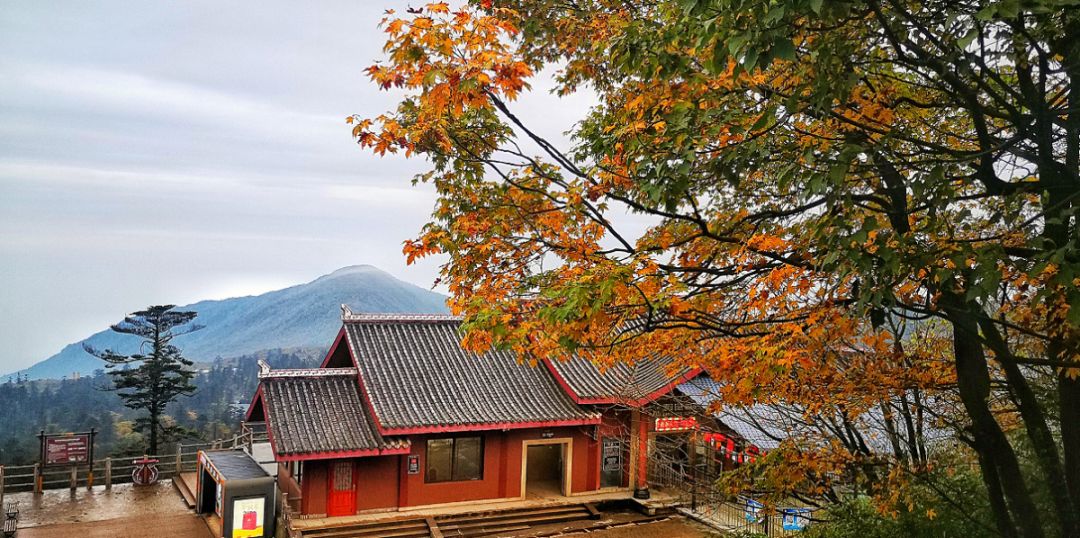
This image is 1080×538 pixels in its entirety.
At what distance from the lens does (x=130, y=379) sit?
26391mm

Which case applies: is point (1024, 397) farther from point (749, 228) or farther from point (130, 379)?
point (130, 379)

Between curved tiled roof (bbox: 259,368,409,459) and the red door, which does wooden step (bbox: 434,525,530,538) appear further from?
the red door

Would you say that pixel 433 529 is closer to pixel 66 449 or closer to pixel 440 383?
pixel 440 383

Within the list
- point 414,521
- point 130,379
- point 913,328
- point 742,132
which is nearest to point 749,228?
point 742,132

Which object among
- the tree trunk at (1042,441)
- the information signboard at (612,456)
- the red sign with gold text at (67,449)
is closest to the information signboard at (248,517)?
the red sign with gold text at (67,449)

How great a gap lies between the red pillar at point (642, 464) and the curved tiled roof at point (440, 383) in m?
1.36

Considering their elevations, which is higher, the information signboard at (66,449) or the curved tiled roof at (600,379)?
the curved tiled roof at (600,379)

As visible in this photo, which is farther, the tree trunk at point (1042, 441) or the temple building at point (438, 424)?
the temple building at point (438, 424)

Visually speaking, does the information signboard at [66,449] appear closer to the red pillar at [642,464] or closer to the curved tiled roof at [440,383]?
the curved tiled roof at [440,383]

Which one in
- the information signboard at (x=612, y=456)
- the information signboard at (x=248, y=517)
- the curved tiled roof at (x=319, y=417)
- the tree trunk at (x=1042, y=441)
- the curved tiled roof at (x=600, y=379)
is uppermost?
the tree trunk at (x=1042, y=441)

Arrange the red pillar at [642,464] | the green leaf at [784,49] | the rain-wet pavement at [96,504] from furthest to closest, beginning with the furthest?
the red pillar at [642,464]
the rain-wet pavement at [96,504]
the green leaf at [784,49]

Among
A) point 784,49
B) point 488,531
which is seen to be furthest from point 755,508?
point 488,531

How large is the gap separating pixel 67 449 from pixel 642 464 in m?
16.4

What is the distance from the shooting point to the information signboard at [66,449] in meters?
20.6
